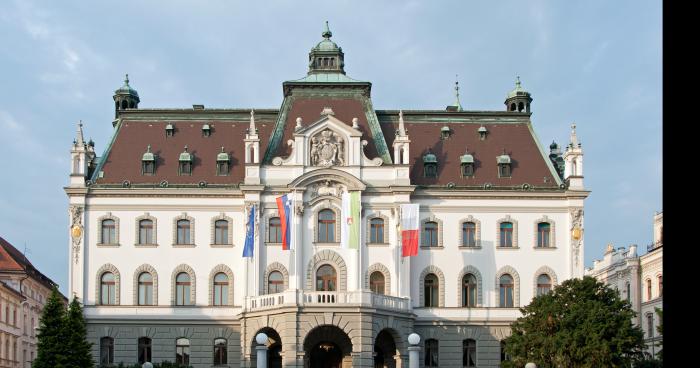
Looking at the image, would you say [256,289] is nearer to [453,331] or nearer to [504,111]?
[453,331]

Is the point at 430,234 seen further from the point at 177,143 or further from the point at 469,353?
the point at 177,143

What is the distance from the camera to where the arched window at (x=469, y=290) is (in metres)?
65.9

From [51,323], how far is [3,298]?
35.9m

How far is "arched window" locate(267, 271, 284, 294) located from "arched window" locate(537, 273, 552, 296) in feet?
51.6

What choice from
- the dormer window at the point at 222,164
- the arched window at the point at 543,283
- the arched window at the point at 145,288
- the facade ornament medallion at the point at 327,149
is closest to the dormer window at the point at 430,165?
the facade ornament medallion at the point at 327,149

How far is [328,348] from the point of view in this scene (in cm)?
6444

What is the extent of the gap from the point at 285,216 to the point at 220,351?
31.3 ft

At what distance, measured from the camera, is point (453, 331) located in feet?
215

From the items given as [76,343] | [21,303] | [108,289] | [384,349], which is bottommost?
[384,349]

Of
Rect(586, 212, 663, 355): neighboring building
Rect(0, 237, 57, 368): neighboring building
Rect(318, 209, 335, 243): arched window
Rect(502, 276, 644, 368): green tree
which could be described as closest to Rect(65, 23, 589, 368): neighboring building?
Rect(318, 209, 335, 243): arched window

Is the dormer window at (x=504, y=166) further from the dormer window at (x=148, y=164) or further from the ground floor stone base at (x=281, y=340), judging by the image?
the dormer window at (x=148, y=164)

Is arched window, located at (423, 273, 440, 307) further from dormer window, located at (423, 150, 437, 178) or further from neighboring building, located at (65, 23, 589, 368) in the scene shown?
dormer window, located at (423, 150, 437, 178)

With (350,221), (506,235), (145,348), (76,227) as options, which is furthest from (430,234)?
(76,227)
